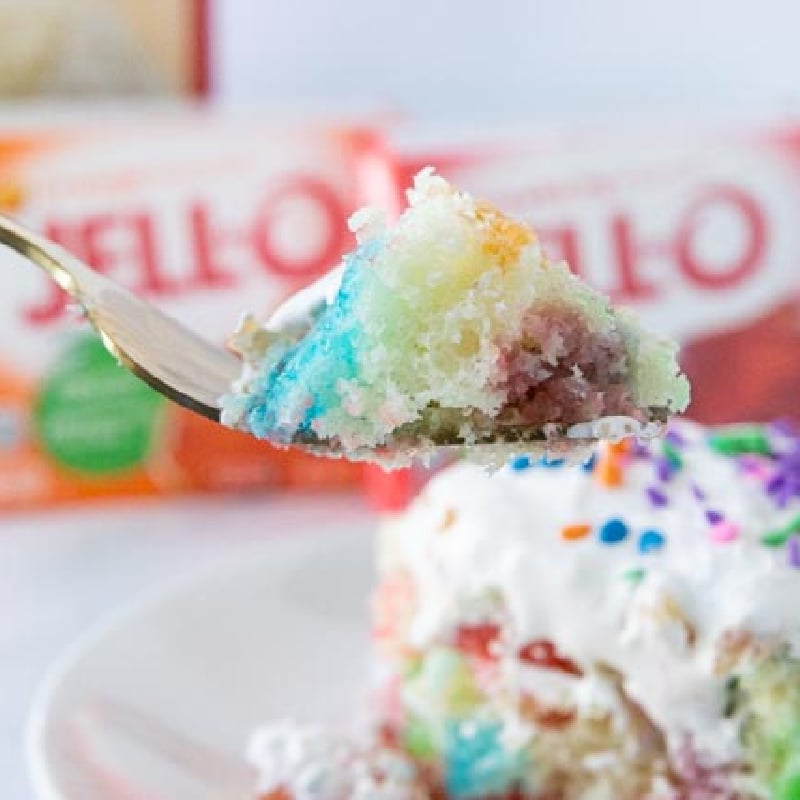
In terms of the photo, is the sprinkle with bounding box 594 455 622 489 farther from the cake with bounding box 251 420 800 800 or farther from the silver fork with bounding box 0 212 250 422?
the silver fork with bounding box 0 212 250 422

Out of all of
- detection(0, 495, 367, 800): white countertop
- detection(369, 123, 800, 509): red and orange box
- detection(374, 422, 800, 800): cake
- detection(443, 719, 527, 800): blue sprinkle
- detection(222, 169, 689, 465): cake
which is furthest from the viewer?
detection(369, 123, 800, 509): red and orange box

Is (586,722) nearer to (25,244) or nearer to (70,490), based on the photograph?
(25,244)

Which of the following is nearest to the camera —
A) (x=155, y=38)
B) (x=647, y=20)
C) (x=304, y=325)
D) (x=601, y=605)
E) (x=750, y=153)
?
(x=304, y=325)

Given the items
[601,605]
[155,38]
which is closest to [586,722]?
[601,605]

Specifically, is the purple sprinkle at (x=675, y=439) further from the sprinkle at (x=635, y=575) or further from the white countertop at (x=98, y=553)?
Result: the white countertop at (x=98, y=553)

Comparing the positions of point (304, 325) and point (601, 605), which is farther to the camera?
point (601, 605)

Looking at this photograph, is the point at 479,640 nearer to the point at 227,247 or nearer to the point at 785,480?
the point at 785,480

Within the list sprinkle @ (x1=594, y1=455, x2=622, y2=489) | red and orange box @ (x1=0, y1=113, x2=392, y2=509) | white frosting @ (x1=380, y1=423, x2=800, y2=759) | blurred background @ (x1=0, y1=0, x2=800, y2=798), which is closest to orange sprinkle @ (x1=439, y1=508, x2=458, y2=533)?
white frosting @ (x1=380, y1=423, x2=800, y2=759)
